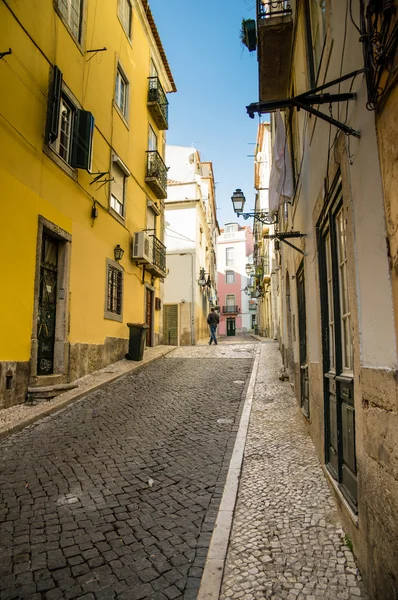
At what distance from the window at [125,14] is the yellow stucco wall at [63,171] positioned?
44 cm

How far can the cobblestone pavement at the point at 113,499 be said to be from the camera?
2.49 meters

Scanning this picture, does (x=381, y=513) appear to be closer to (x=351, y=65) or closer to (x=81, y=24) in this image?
(x=351, y=65)

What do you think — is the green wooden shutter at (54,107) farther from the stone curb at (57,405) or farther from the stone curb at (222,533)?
the stone curb at (222,533)

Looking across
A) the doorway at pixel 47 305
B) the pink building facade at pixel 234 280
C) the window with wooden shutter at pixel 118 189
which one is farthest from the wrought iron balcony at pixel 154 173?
the pink building facade at pixel 234 280

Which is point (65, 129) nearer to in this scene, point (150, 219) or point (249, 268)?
point (150, 219)

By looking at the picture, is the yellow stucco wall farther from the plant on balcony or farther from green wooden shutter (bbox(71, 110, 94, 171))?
the plant on balcony

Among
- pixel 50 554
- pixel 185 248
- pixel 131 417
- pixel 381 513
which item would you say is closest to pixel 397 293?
pixel 381 513

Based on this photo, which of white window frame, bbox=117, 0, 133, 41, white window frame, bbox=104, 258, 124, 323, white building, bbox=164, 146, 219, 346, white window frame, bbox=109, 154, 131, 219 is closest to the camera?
white window frame, bbox=104, 258, 124, 323

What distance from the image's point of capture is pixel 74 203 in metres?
9.35

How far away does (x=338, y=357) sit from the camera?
3553 millimetres

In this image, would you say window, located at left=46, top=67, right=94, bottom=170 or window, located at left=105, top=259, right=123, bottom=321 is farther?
window, located at left=105, top=259, right=123, bottom=321

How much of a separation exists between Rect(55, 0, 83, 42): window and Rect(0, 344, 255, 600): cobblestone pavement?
876 centimetres

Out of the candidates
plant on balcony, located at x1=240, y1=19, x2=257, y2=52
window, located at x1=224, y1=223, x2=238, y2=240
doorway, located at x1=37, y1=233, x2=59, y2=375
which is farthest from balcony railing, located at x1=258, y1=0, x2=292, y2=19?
window, located at x1=224, y1=223, x2=238, y2=240

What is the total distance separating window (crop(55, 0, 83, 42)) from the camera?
8.95 m
